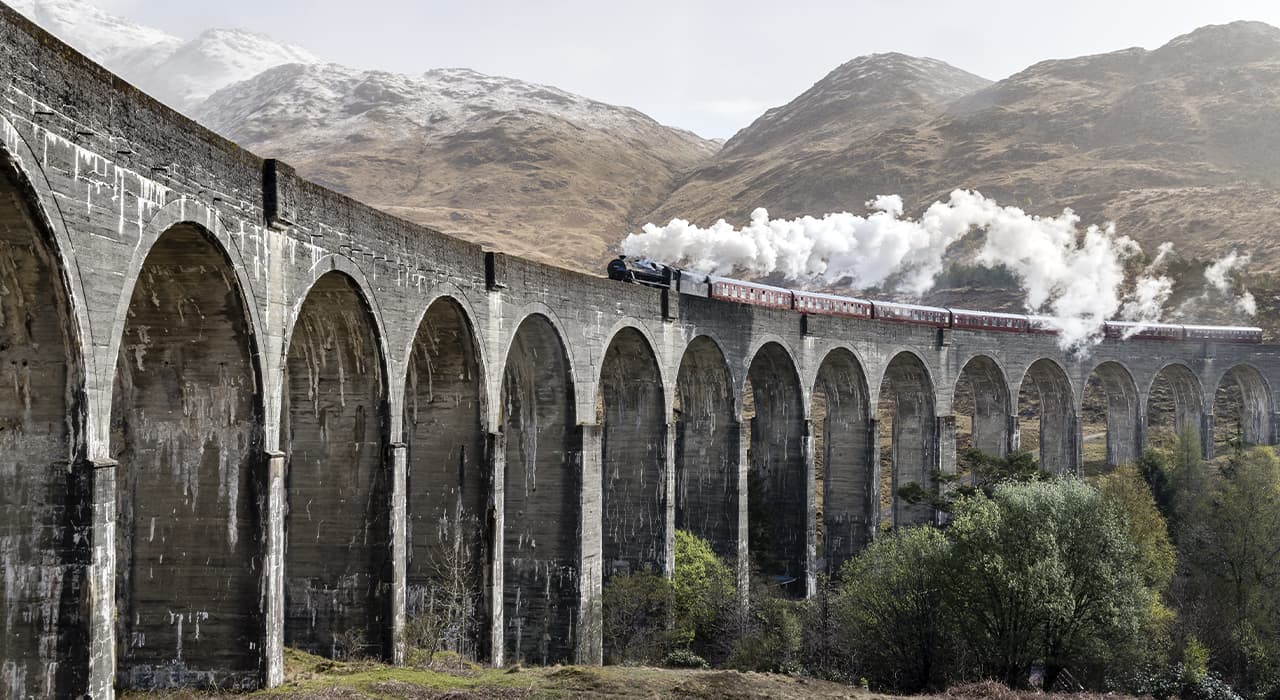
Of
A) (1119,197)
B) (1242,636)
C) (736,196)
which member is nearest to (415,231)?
(1242,636)

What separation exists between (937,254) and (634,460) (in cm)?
6295

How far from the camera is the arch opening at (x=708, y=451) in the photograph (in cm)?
3425

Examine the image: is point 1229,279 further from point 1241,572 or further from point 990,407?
point 1241,572

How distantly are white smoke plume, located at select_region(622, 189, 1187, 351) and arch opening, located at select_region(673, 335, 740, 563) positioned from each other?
23.2 metres

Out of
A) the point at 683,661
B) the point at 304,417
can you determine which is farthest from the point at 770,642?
the point at 304,417

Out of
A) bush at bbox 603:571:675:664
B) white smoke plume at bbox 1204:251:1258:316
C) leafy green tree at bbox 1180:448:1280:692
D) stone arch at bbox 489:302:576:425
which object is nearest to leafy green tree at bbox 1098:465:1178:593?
leafy green tree at bbox 1180:448:1280:692

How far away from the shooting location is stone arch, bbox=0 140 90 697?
11383mm

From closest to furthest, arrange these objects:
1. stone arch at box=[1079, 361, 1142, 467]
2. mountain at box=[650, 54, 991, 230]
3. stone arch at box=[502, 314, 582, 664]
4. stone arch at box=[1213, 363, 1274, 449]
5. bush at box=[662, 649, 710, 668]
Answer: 1. stone arch at box=[502, 314, 582, 664]
2. bush at box=[662, 649, 710, 668]
3. stone arch at box=[1079, 361, 1142, 467]
4. stone arch at box=[1213, 363, 1274, 449]
5. mountain at box=[650, 54, 991, 230]

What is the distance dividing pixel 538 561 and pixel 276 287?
1303 cm

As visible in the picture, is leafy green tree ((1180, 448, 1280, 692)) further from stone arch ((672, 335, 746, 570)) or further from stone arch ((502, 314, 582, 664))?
stone arch ((502, 314, 582, 664))

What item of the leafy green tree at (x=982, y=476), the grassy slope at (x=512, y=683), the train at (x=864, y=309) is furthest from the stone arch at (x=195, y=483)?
the leafy green tree at (x=982, y=476)

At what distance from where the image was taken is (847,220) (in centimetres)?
7112

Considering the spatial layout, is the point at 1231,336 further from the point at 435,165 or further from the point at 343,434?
the point at 435,165

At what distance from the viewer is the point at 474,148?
5935 inches
